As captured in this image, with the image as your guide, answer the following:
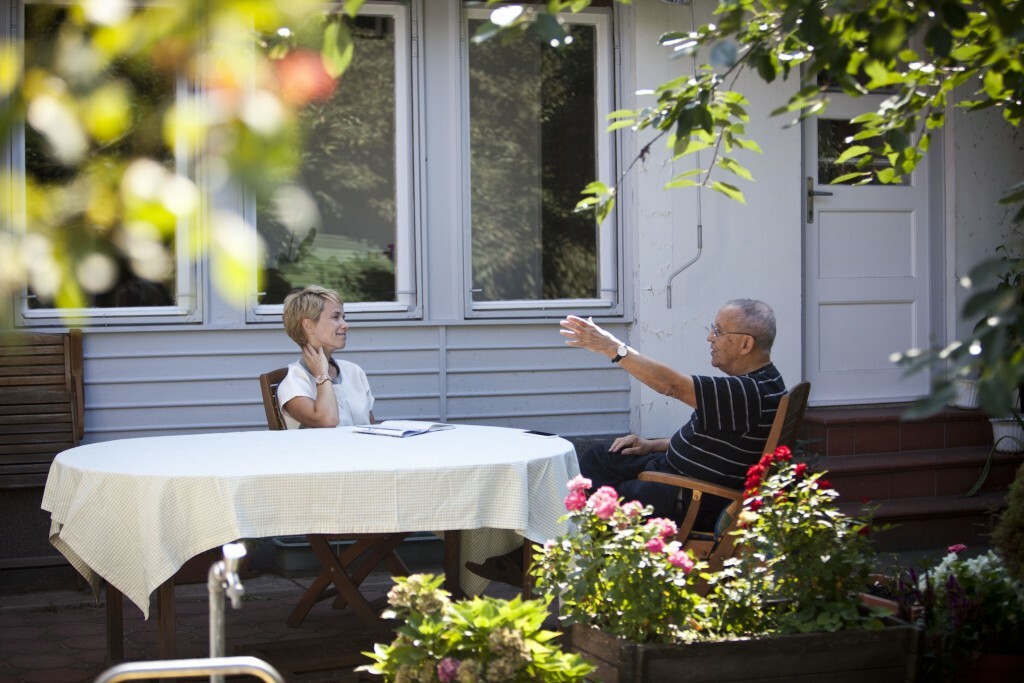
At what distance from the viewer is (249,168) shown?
0.77 meters

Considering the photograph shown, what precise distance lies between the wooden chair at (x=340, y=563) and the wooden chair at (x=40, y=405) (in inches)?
48.2

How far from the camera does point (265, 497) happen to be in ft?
12.5

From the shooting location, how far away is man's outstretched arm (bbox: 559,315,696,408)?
15.5 feet

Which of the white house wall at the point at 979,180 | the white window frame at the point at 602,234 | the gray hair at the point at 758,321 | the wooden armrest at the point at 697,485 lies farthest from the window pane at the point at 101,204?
the white house wall at the point at 979,180

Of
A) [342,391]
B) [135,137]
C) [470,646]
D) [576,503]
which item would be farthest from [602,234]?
[135,137]

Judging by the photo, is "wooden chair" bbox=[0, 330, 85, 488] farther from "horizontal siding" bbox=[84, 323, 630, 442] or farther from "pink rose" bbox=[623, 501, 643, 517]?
"pink rose" bbox=[623, 501, 643, 517]

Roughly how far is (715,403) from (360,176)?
2778 mm

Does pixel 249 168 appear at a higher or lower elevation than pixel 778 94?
lower

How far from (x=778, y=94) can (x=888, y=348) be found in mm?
1677

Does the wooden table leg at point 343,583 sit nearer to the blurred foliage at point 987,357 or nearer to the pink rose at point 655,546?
the pink rose at point 655,546

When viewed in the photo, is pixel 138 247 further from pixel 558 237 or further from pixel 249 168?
pixel 558 237

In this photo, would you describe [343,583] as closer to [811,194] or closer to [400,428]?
[400,428]

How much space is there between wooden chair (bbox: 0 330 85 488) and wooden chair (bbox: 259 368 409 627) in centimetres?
123

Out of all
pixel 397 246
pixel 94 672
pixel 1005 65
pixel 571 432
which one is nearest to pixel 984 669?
pixel 1005 65
